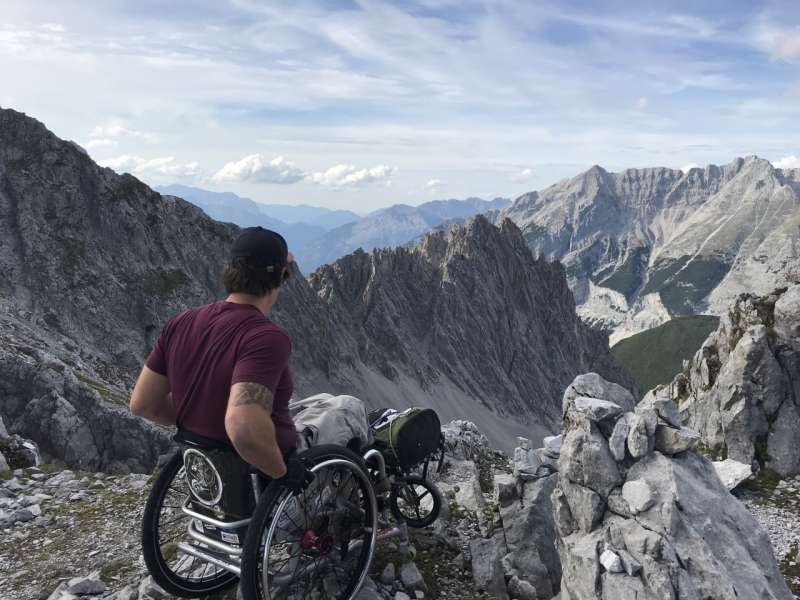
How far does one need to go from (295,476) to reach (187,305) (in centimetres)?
6056

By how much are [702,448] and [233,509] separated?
17.5 meters

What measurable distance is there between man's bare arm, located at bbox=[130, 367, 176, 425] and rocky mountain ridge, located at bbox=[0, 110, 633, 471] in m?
20.5

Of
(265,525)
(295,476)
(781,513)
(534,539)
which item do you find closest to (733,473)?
(781,513)

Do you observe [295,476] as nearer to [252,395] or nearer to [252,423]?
[252,423]

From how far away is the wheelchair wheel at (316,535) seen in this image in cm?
586

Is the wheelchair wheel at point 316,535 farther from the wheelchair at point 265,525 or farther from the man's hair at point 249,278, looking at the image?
the man's hair at point 249,278

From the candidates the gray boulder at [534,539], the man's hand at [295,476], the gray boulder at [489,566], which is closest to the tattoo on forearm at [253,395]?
the man's hand at [295,476]

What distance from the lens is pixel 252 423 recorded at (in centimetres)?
534

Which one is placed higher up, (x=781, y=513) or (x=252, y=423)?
(x=252, y=423)

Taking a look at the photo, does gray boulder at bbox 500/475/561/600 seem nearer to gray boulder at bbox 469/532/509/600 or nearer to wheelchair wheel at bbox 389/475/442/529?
gray boulder at bbox 469/532/509/600

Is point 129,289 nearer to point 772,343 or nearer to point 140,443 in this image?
point 140,443

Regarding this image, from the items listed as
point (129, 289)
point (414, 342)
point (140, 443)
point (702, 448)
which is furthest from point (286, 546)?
point (414, 342)

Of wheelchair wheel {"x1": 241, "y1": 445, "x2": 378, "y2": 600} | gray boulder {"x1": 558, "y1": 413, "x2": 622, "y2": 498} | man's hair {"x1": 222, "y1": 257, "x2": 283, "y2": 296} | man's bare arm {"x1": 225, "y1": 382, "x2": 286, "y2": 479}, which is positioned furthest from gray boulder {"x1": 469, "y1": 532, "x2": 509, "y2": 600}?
man's hair {"x1": 222, "y1": 257, "x2": 283, "y2": 296}

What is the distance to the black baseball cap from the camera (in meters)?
6.16
